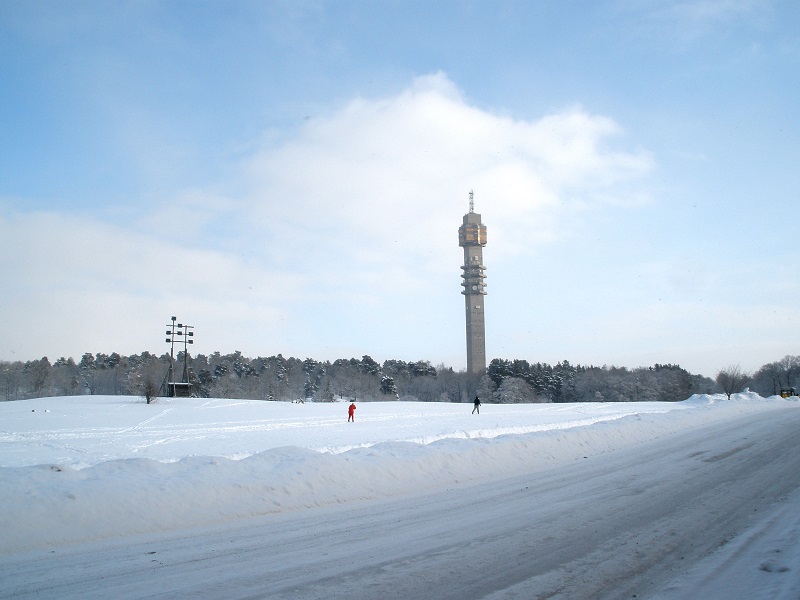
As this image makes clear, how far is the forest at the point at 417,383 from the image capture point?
10612cm

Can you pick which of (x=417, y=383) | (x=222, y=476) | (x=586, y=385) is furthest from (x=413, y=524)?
(x=417, y=383)

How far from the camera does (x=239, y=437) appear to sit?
27.3m

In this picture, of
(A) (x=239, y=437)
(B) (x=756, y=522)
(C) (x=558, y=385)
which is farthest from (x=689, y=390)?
(B) (x=756, y=522)

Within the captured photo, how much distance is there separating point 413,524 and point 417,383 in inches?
4919

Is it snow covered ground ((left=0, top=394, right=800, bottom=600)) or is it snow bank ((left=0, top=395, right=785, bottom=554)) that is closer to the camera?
snow covered ground ((left=0, top=394, right=800, bottom=600))

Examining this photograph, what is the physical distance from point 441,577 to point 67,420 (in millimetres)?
A: 38159

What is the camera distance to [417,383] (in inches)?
5202

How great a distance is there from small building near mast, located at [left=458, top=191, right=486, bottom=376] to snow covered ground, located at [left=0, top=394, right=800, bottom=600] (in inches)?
5114

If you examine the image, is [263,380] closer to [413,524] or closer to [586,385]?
[586,385]

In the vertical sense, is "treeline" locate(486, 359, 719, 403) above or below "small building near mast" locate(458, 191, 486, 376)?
below

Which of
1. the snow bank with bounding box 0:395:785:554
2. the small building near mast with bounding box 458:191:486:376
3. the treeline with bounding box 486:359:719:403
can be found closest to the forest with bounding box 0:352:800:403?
the treeline with bounding box 486:359:719:403

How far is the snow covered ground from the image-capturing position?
5715 mm

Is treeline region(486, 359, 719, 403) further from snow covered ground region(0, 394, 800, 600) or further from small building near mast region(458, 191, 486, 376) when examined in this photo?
snow covered ground region(0, 394, 800, 600)

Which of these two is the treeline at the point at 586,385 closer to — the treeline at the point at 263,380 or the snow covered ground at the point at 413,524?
the treeline at the point at 263,380
